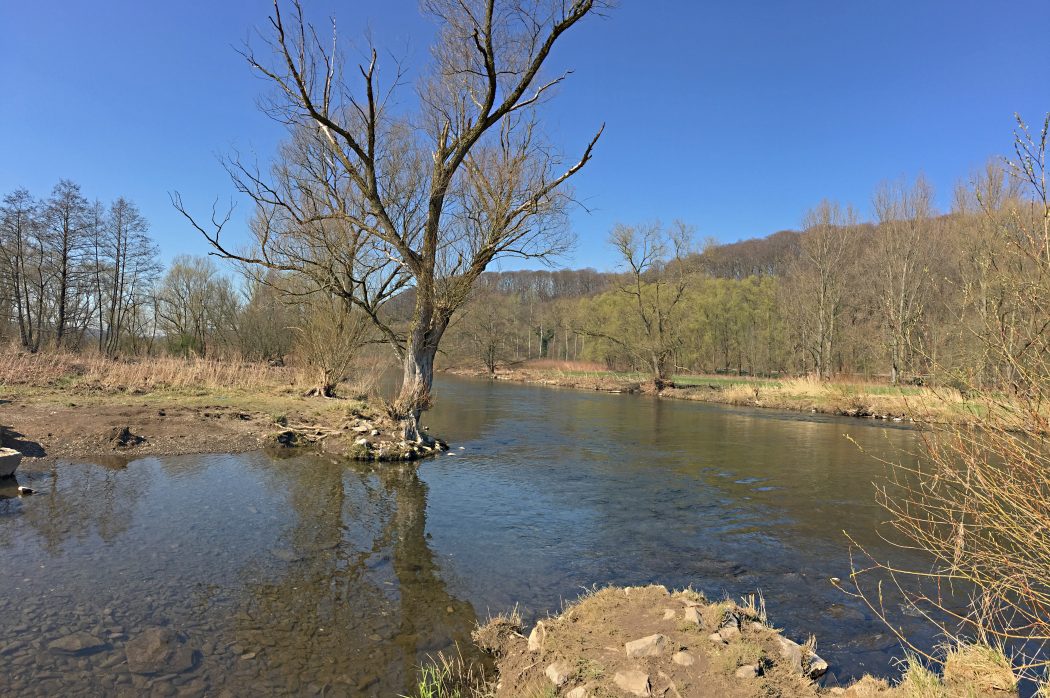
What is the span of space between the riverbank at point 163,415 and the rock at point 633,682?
31.3 ft

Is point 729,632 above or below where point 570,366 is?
below

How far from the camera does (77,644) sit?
A: 4223 millimetres

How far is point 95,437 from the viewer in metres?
11.0

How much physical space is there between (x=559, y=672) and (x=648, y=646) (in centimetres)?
61

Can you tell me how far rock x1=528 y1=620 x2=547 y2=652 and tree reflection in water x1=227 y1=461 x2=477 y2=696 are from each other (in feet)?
2.51

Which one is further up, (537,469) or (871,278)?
(871,278)

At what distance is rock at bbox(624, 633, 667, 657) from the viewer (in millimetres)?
3526

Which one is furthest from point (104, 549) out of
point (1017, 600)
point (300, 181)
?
point (300, 181)

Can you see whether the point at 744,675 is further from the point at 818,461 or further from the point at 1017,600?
the point at 818,461

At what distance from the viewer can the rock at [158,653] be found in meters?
4.01

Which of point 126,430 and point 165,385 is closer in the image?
point 126,430

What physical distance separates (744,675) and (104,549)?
6713 millimetres

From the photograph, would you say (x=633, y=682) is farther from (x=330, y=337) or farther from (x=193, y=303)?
(x=193, y=303)

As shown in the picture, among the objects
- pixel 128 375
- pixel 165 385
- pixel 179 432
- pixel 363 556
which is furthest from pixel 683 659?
pixel 128 375
